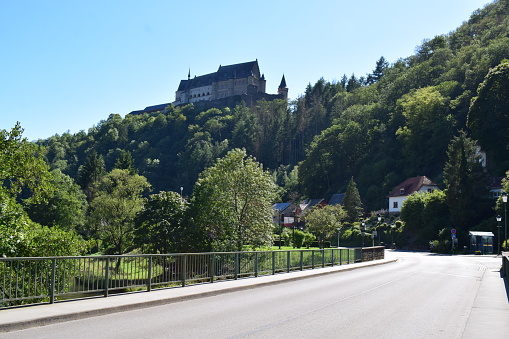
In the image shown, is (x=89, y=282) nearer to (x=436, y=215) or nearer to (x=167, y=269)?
(x=167, y=269)

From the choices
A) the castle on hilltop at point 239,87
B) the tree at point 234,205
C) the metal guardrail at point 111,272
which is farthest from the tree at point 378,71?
the metal guardrail at point 111,272

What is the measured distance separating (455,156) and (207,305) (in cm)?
6180

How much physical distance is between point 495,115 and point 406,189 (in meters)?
19.0

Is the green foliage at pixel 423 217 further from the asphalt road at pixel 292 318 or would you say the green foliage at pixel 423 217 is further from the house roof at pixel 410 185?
the asphalt road at pixel 292 318

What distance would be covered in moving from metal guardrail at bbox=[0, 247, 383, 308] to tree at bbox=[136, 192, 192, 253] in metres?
18.7

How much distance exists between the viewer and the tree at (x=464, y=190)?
204 ft

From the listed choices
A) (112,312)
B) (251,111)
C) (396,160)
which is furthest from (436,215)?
(251,111)

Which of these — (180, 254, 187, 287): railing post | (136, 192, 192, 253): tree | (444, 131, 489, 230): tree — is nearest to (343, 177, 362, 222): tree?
(444, 131, 489, 230): tree

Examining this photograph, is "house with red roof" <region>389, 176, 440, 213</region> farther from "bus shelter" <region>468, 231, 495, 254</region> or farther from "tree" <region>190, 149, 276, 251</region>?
"tree" <region>190, 149, 276, 251</region>

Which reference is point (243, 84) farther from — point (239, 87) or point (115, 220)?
point (115, 220)

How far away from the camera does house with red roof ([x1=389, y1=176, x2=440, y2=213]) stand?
3317 inches

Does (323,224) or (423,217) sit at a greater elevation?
(423,217)

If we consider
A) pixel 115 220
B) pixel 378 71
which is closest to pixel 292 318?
pixel 115 220

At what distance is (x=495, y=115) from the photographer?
74.5 m
